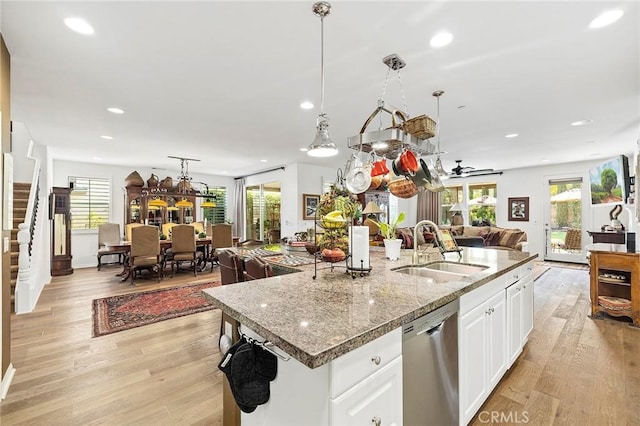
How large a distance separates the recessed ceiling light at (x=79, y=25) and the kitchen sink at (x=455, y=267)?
2.97m

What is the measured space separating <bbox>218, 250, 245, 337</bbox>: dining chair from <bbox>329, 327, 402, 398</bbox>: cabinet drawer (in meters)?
1.59

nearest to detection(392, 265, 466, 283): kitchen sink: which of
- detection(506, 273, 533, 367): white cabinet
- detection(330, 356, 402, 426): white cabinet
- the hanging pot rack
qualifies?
detection(506, 273, 533, 367): white cabinet

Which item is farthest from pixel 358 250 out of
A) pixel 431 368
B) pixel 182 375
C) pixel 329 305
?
pixel 182 375

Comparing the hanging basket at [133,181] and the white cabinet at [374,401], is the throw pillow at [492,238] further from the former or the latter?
the hanging basket at [133,181]

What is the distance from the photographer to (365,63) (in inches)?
95.8

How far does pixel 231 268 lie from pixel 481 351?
196 cm

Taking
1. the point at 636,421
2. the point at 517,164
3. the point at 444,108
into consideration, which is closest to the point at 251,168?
the point at 444,108

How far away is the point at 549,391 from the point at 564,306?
2.56 meters

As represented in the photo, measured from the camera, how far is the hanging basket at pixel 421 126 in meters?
1.95

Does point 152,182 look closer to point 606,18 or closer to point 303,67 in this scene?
point 303,67

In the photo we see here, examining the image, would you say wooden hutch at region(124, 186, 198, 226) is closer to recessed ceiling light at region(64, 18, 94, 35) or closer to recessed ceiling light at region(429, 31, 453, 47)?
recessed ceiling light at region(64, 18, 94, 35)

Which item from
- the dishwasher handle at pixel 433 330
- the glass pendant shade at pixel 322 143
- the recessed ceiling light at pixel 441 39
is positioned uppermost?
the recessed ceiling light at pixel 441 39

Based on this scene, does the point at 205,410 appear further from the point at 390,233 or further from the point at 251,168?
the point at 251,168

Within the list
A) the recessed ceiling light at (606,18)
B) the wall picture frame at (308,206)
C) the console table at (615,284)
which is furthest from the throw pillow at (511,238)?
the recessed ceiling light at (606,18)
